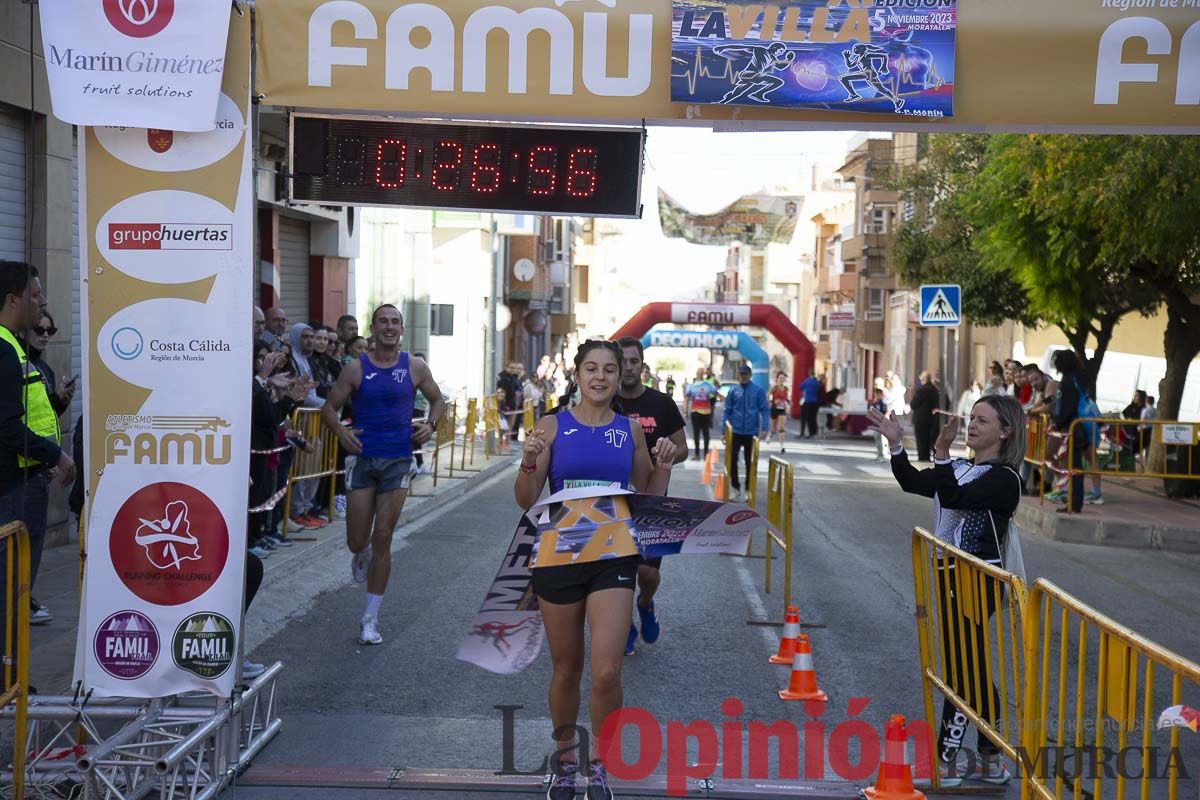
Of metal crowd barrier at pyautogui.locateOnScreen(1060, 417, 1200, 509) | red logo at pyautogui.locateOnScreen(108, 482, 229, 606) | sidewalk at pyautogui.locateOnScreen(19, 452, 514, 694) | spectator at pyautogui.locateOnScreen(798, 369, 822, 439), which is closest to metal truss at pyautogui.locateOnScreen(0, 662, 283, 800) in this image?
red logo at pyautogui.locateOnScreen(108, 482, 229, 606)

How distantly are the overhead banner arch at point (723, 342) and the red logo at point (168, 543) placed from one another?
41.2 m

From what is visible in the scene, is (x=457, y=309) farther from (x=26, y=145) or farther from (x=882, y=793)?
(x=882, y=793)

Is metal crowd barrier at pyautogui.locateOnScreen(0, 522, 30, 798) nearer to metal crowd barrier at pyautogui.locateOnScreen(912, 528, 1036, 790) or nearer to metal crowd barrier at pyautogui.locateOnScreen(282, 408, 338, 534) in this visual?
metal crowd barrier at pyautogui.locateOnScreen(912, 528, 1036, 790)

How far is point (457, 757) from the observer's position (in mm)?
6391

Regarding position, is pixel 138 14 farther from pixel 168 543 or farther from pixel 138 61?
pixel 168 543

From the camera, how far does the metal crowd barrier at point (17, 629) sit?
5023mm

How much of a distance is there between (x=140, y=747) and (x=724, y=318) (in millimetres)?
45511

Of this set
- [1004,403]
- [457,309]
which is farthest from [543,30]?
[457,309]

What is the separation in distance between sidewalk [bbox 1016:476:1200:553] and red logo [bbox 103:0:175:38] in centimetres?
1303

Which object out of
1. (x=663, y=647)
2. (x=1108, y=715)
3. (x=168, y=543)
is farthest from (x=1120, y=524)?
(x=168, y=543)

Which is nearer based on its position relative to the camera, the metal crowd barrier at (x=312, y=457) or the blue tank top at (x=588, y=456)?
the blue tank top at (x=588, y=456)

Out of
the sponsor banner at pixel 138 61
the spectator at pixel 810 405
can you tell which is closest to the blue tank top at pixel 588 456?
the sponsor banner at pixel 138 61

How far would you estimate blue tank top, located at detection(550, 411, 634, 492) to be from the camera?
5.79m

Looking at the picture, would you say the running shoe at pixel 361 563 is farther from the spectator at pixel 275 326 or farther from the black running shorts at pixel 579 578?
the spectator at pixel 275 326
